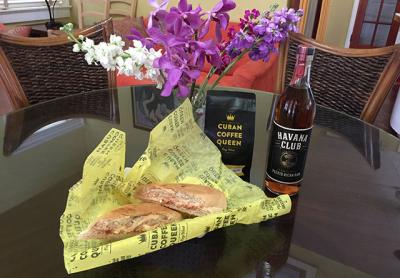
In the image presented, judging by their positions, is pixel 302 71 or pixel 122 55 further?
pixel 302 71

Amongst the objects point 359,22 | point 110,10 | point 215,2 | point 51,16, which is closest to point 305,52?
point 215,2

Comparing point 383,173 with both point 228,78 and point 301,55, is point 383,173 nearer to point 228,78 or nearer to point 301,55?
point 301,55

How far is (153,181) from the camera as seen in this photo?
1.94 feet

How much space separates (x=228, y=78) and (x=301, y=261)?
1842mm

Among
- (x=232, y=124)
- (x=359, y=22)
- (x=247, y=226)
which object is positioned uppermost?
(x=232, y=124)

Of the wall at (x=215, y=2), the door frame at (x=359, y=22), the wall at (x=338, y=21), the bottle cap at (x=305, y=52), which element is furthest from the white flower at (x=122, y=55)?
the door frame at (x=359, y=22)

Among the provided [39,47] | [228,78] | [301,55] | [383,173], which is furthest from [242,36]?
[228,78]

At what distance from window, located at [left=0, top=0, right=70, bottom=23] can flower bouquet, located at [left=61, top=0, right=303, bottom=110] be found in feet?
10.6

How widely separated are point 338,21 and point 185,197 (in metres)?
4.24

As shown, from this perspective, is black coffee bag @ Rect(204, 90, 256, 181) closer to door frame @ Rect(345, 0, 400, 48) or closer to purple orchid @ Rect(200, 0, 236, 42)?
purple orchid @ Rect(200, 0, 236, 42)

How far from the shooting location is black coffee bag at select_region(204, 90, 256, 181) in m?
0.64

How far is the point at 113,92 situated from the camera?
1.28 m

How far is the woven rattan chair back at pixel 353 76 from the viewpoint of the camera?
1.17m

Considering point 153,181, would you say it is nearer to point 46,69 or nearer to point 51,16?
point 46,69
